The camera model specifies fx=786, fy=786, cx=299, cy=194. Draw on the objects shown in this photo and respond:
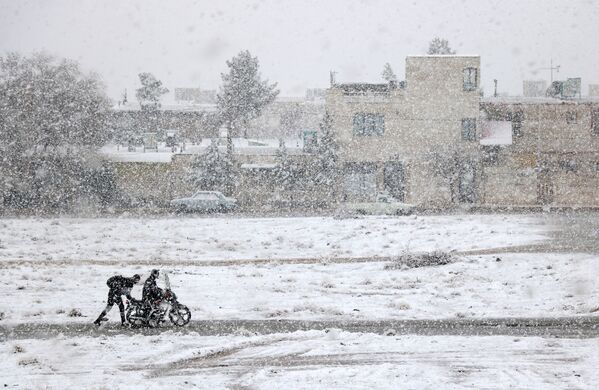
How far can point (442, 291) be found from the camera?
67.9ft

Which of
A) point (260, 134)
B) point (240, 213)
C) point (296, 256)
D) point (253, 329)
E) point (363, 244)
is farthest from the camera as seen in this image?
point (260, 134)

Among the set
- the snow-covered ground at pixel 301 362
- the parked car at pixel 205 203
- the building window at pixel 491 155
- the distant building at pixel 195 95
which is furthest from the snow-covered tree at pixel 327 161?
the distant building at pixel 195 95

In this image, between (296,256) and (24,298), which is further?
(296,256)

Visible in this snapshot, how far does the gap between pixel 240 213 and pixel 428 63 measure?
18878 millimetres

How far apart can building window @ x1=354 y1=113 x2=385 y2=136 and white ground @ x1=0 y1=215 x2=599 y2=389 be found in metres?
19.9

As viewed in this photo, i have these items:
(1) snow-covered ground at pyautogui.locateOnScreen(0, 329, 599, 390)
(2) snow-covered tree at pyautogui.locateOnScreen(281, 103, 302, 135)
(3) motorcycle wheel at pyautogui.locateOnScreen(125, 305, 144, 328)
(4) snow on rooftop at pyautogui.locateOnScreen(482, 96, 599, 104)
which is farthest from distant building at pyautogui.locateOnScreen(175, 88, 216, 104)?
(1) snow-covered ground at pyautogui.locateOnScreen(0, 329, 599, 390)

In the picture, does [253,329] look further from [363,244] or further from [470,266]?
[363,244]

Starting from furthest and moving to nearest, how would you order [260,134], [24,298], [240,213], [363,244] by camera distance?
[260,134] → [240,213] → [363,244] → [24,298]

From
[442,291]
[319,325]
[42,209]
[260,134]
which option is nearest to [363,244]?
[442,291]

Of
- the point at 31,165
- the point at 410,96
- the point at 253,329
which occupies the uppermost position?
the point at 410,96

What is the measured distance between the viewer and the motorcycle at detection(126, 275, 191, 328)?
646 inches

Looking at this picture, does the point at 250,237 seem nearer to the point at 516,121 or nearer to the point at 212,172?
the point at 212,172

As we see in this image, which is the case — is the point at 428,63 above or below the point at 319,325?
above

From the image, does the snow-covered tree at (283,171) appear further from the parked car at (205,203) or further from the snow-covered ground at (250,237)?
the snow-covered ground at (250,237)
